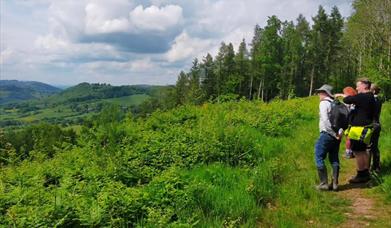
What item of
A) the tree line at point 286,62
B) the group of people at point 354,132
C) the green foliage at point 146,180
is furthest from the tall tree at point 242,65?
the group of people at point 354,132

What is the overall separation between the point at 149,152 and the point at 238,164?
7.30 ft

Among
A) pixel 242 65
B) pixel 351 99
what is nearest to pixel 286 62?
→ pixel 242 65

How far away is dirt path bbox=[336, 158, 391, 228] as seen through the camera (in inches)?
250

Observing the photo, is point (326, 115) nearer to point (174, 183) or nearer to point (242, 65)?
point (174, 183)

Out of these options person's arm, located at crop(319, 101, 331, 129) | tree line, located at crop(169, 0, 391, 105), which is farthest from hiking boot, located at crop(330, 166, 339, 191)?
tree line, located at crop(169, 0, 391, 105)

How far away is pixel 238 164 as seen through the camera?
30.4 ft

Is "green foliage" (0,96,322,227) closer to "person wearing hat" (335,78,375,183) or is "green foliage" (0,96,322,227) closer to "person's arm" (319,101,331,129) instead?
"person's arm" (319,101,331,129)

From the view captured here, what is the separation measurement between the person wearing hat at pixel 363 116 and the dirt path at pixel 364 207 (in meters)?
0.29

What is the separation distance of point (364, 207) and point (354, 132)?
2.09 metres

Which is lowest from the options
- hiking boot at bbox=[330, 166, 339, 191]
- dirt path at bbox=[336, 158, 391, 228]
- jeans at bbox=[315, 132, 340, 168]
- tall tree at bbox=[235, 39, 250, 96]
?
dirt path at bbox=[336, 158, 391, 228]

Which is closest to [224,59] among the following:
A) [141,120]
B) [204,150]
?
[141,120]

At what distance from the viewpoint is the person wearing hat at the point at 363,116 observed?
28.2 feet

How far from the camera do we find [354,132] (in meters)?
8.66

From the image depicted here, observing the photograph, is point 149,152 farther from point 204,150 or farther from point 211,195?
point 211,195
